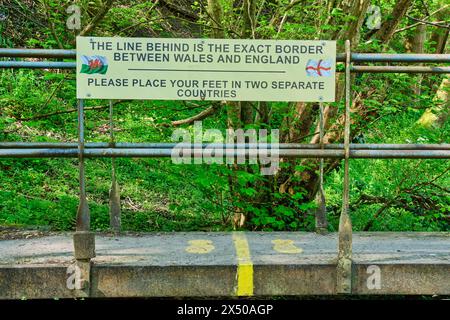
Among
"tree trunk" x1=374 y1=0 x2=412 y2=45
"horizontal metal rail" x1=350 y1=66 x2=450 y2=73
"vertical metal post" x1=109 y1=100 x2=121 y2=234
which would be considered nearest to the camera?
"horizontal metal rail" x1=350 y1=66 x2=450 y2=73

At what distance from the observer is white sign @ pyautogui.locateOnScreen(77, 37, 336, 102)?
3.63 m

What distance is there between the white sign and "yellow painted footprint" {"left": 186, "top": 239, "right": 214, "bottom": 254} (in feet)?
3.34

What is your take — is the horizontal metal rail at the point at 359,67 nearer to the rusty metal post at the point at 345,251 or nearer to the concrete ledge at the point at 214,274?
the rusty metal post at the point at 345,251

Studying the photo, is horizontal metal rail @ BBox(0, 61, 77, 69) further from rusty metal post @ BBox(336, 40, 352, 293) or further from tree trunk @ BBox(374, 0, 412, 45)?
tree trunk @ BBox(374, 0, 412, 45)

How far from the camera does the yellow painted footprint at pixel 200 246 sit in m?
4.05

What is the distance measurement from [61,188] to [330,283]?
541 cm

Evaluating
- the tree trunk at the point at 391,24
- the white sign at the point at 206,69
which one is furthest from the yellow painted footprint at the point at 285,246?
the tree trunk at the point at 391,24

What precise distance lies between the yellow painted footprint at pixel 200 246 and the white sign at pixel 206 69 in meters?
1.02

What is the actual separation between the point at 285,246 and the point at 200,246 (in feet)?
1.89

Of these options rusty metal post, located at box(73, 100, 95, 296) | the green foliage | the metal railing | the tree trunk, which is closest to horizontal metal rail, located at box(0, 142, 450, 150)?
the metal railing

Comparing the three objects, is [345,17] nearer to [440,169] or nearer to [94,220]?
[440,169]

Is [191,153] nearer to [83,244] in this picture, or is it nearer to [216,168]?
[83,244]

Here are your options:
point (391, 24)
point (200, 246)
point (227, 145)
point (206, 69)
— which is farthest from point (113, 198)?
point (391, 24)

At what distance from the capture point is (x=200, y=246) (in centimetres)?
421
